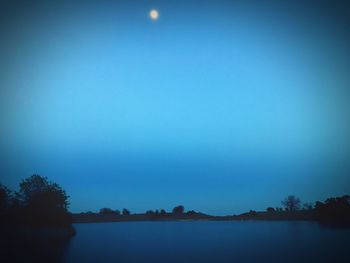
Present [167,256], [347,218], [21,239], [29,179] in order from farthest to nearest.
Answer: [347,218]
[29,179]
[21,239]
[167,256]

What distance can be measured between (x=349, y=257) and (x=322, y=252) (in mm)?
6612

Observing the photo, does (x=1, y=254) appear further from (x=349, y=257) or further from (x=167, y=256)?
(x=349, y=257)

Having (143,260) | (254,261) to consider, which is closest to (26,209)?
(143,260)

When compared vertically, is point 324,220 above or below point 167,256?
above

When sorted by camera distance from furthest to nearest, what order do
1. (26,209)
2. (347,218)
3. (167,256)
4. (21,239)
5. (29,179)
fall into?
(347,218), (29,179), (26,209), (21,239), (167,256)

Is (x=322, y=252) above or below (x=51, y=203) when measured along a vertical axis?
below

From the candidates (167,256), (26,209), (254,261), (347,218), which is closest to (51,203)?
(26,209)

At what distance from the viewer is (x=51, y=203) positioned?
3194 inches

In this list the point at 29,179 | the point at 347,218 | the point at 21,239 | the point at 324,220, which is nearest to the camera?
the point at 21,239

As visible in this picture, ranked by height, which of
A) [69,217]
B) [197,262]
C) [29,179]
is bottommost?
[197,262]

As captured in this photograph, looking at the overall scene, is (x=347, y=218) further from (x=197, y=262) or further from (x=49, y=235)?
(x=49, y=235)

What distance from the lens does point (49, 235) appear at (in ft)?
260

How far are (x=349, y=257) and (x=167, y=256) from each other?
28925mm

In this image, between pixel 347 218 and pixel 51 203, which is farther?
pixel 347 218
